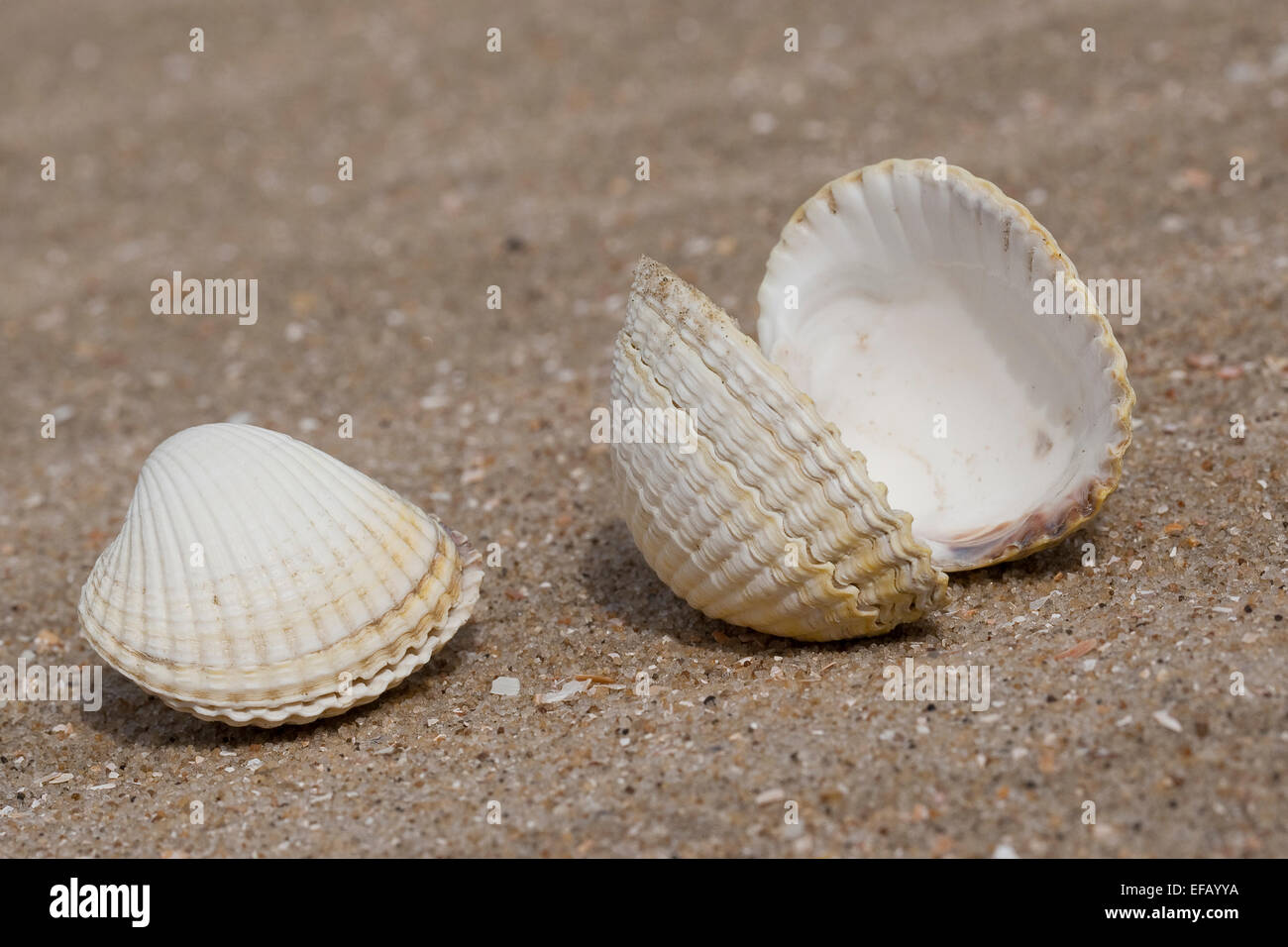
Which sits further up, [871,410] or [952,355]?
[952,355]

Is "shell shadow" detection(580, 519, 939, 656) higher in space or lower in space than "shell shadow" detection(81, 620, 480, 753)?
higher

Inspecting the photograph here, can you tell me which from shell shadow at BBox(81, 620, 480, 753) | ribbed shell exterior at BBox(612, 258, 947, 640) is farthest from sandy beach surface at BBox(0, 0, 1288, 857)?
ribbed shell exterior at BBox(612, 258, 947, 640)

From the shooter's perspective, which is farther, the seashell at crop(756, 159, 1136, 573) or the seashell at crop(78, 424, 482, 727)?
the seashell at crop(756, 159, 1136, 573)

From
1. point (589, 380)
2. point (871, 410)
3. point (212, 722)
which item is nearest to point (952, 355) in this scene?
point (871, 410)

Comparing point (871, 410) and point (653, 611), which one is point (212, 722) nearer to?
point (653, 611)

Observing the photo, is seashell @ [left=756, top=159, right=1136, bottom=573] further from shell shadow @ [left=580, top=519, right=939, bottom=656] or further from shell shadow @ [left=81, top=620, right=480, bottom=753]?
shell shadow @ [left=81, top=620, right=480, bottom=753]

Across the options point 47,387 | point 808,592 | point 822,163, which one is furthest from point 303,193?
point 808,592
